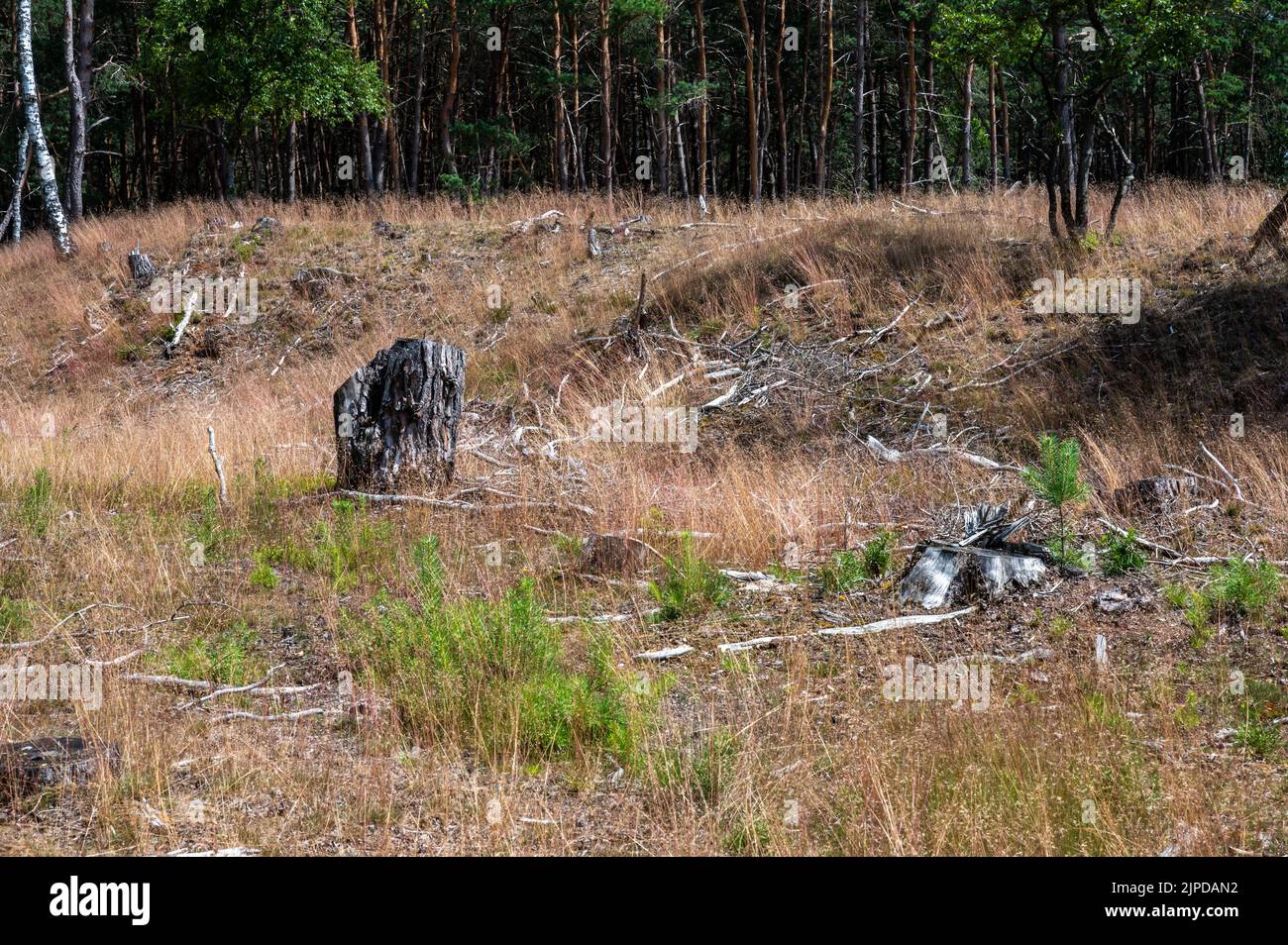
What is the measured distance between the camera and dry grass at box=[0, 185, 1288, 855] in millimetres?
3619

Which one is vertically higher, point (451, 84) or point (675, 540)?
point (451, 84)

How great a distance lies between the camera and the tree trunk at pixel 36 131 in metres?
19.2

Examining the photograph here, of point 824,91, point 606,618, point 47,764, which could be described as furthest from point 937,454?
point 824,91

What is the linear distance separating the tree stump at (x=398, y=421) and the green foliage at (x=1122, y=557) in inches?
198

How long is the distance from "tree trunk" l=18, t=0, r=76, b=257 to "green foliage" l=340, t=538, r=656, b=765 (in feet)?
59.4

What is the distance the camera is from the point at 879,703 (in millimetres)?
4645

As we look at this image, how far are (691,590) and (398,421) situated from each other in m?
3.57

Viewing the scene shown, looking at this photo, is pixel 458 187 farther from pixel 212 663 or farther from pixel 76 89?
pixel 212 663

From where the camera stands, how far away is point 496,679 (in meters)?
4.59

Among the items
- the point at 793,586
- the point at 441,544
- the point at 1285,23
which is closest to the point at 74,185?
the point at 441,544

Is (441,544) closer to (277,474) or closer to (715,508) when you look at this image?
(715,508)

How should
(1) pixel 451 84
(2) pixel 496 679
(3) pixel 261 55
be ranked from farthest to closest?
1. (1) pixel 451 84
2. (3) pixel 261 55
3. (2) pixel 496 679

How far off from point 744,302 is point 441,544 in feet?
24.7

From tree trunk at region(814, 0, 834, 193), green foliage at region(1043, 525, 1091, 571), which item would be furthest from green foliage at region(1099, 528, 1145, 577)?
tree trunk at region(814, 0, 834, 193)
